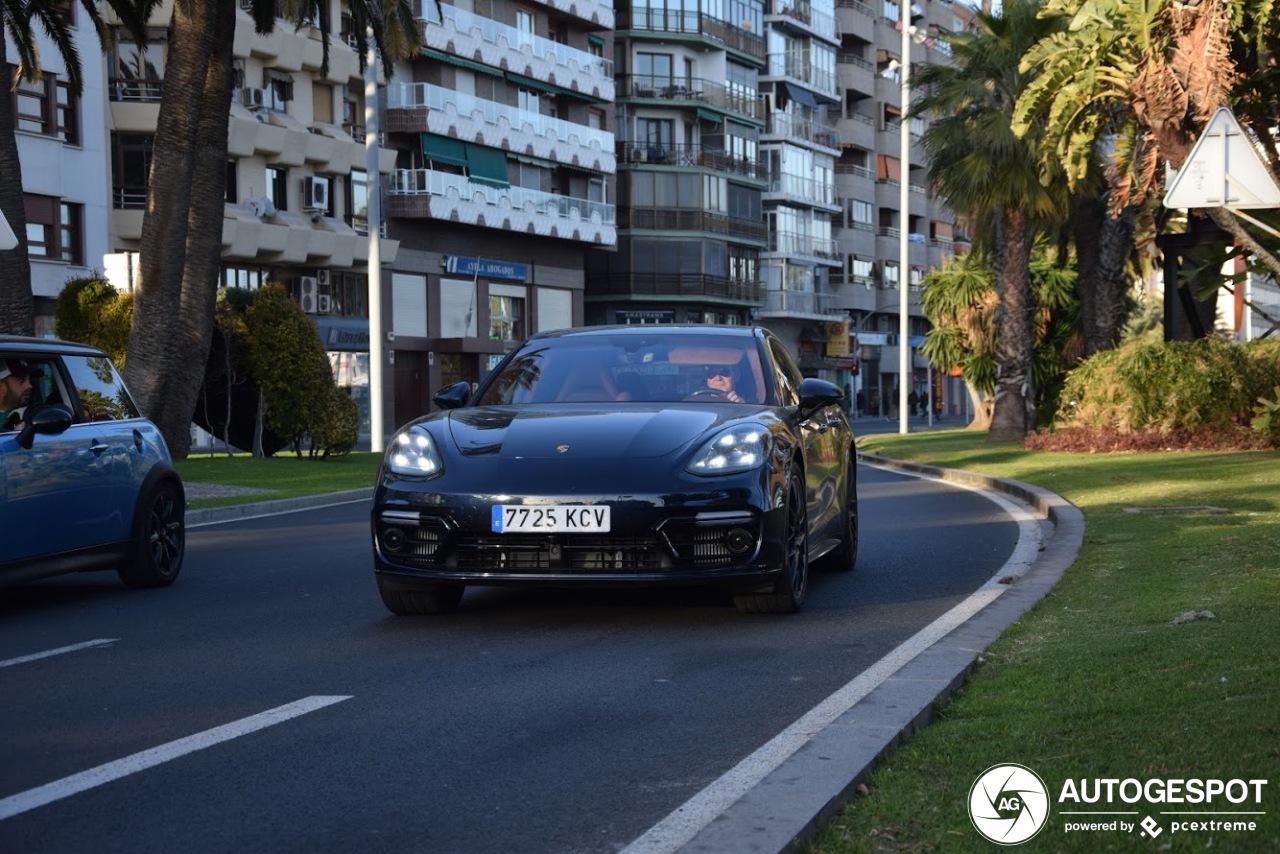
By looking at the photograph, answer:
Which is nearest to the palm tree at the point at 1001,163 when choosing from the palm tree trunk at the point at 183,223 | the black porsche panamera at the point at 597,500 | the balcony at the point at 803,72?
the palm tree trunk at the point at 183,223

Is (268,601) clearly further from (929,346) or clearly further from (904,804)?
(929,346)

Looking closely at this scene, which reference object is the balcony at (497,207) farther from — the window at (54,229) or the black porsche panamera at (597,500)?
the black porsche panamera at (597,500)

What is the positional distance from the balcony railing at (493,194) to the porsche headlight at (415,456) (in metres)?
48.0

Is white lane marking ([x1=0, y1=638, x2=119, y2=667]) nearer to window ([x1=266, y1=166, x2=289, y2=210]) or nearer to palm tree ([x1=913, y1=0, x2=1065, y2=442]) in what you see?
palm tree ([x1=913, y1=0, x2=1065, y2=442])

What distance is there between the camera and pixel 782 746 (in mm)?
5797

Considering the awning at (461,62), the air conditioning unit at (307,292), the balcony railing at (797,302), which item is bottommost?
the air conditioning unit at (307,292)

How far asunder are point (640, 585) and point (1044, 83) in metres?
18.2

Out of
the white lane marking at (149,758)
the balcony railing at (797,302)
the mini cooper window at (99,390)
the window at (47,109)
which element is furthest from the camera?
the balcony railing at (797,302)

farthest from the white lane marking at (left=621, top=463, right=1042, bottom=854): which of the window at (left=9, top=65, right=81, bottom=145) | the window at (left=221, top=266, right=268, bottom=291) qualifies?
the window at (left=221, top=266, right=268, bottom=291)

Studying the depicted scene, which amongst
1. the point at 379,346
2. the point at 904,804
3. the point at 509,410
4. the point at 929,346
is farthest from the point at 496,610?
the point at 929,346

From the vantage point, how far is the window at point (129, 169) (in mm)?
45500

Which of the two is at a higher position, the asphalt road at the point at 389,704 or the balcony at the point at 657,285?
the balcony at the point at 657,285

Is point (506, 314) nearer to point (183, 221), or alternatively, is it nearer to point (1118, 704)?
point (183, 221)

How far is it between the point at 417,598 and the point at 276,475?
58.5 feet
